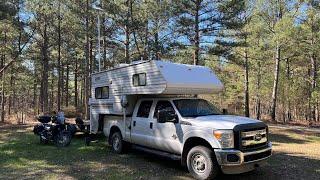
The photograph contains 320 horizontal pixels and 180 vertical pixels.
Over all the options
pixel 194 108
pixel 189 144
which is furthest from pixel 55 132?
pixel 189 144

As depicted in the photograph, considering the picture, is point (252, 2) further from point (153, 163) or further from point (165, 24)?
point (153, 163)

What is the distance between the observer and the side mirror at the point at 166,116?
958 centimetres

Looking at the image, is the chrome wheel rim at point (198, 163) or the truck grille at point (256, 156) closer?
the truck grille at point (256, 156)

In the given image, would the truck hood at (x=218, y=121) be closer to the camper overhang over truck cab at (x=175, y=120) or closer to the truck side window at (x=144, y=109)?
the camper overhang over truck cab at (x=175, y=120)

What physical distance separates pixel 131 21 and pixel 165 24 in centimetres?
283

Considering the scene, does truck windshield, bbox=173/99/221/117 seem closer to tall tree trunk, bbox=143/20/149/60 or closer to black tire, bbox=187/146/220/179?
black tire, bbox=187/146/220/179

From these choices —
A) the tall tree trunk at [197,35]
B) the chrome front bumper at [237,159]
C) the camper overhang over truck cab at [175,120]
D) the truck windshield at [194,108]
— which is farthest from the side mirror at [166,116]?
the tall tree trunk at [197,35]

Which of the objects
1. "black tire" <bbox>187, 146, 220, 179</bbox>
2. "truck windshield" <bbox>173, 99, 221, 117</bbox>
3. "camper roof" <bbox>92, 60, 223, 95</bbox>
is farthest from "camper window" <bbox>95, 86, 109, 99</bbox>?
"black tire" <bbox>187, 146, 220, 179</bbox>

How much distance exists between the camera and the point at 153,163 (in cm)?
1050

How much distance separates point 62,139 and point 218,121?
23.3ft

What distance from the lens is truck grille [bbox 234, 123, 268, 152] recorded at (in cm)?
804

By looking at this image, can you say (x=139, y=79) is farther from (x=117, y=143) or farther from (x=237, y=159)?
(x=237, y=159)

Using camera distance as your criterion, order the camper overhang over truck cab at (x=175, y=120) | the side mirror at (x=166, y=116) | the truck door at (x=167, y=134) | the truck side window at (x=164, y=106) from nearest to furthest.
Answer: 1. the camper overhang over truck cab at (x=175, y=120)
2. the truck door at (x=167, y=134)
3. the side mirror at (x=166, y=116)
4. the truck side window at (x=164, y=106)

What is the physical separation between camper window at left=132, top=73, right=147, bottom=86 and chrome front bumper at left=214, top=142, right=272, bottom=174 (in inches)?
140
